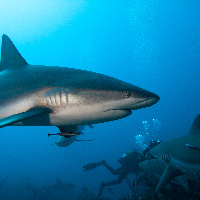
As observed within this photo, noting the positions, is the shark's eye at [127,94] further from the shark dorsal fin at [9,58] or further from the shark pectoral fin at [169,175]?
the shark pectoral fin at [169,175]

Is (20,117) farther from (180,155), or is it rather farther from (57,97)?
(180,155)

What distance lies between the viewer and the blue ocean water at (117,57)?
250 ft

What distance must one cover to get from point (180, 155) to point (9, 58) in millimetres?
4358

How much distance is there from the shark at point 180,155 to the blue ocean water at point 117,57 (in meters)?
61.6

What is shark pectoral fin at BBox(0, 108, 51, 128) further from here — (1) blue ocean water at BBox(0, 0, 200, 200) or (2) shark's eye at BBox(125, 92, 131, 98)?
(1) blue ocean water at BBox(0, 0, 200, 200)

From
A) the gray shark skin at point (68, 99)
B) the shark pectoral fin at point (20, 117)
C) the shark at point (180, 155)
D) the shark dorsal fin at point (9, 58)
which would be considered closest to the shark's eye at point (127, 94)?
the gray shark skin at point (68, 99)

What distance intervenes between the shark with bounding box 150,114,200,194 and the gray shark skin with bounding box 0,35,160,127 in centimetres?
247

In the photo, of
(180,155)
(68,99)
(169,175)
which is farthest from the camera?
(180,155)

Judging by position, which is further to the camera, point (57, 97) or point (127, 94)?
point (57, 97)

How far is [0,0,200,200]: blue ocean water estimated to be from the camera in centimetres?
7631

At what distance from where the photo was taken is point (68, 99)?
1.83 m

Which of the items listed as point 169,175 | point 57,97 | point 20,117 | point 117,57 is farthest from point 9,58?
point 117,57

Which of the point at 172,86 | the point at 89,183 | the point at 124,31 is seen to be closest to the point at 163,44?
the point at 124,31

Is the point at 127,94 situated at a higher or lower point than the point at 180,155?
higher
